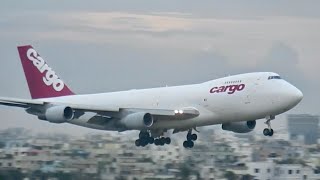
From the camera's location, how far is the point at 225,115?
222ft

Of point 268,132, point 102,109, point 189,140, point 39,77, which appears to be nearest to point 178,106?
point 189,140

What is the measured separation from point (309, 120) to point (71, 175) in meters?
58.0

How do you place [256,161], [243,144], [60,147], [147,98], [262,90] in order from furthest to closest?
[243,144]
[256,161]
[60,147]
[147,98]
[262,90]

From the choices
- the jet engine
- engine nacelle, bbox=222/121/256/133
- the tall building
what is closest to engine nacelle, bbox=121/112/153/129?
the jet engine

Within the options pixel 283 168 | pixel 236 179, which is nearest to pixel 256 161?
pixel 283 168

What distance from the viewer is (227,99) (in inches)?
2655

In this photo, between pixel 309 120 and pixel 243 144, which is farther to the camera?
pixel 309 120

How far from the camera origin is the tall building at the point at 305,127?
121 meters

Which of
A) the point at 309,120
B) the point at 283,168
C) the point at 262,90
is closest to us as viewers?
the point at 262,90

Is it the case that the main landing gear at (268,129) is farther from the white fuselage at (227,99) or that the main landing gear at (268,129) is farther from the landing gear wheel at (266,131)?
the white fuselage at (227,99)

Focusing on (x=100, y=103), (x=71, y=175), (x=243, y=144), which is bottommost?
(x=71, y=175)

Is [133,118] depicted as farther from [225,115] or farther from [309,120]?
[309,120]

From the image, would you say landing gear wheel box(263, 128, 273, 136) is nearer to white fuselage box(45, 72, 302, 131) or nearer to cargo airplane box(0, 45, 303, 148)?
cargo airplane box(0, 45, 303, 148)

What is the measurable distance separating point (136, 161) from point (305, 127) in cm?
4477
